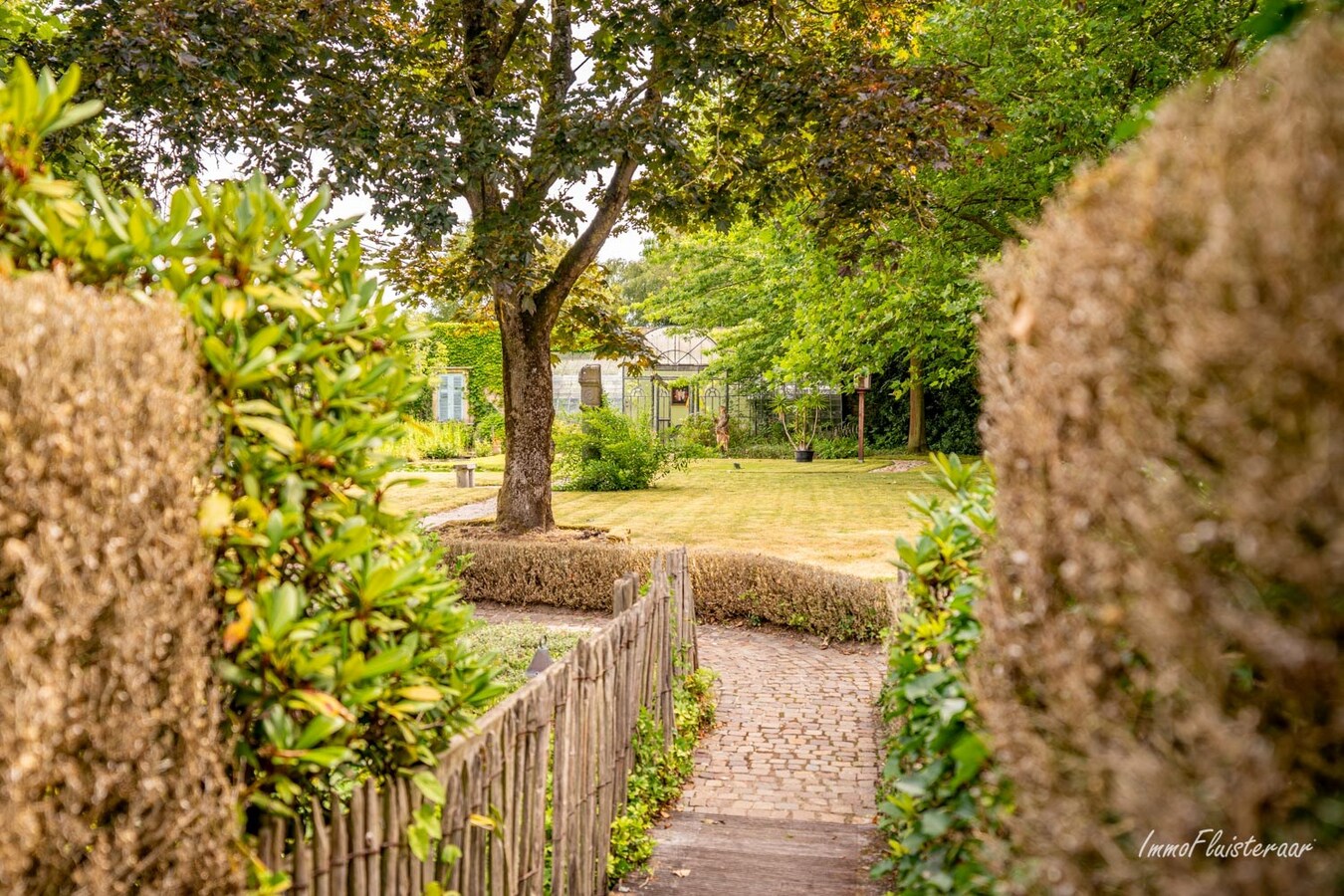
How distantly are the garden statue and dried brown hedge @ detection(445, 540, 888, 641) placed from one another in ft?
61.3

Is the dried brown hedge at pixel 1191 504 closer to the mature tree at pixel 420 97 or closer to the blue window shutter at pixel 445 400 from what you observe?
the mature tree at pixel 420 97

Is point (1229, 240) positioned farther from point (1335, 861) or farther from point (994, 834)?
point (994, 834)

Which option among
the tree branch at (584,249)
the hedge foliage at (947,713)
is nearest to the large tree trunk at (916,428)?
the tree branch at (584,249)

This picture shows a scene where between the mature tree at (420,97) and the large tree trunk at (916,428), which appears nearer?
the mature tree at (420,97)

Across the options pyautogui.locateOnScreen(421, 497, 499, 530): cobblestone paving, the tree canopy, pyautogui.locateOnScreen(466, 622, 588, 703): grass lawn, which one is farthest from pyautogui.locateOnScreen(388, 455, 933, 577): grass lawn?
the tree canopy

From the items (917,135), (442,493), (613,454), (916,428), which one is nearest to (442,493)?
(442,493)

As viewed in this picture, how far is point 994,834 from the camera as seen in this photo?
5.76 ft

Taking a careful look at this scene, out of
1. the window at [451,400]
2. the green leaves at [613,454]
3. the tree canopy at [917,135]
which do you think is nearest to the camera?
the tree canopy at [917,135]

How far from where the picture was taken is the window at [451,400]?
103 ft

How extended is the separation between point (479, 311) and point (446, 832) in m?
12.4

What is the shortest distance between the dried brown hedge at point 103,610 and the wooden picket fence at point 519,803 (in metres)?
0.27

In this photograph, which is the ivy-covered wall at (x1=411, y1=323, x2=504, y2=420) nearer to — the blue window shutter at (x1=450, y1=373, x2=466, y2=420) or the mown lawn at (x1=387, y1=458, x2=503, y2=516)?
the blue window shutter at (x1=450, y1=373, x2=466, y2=420)

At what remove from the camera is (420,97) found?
27.3 feet

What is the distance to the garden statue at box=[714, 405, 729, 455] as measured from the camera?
2856 cm
